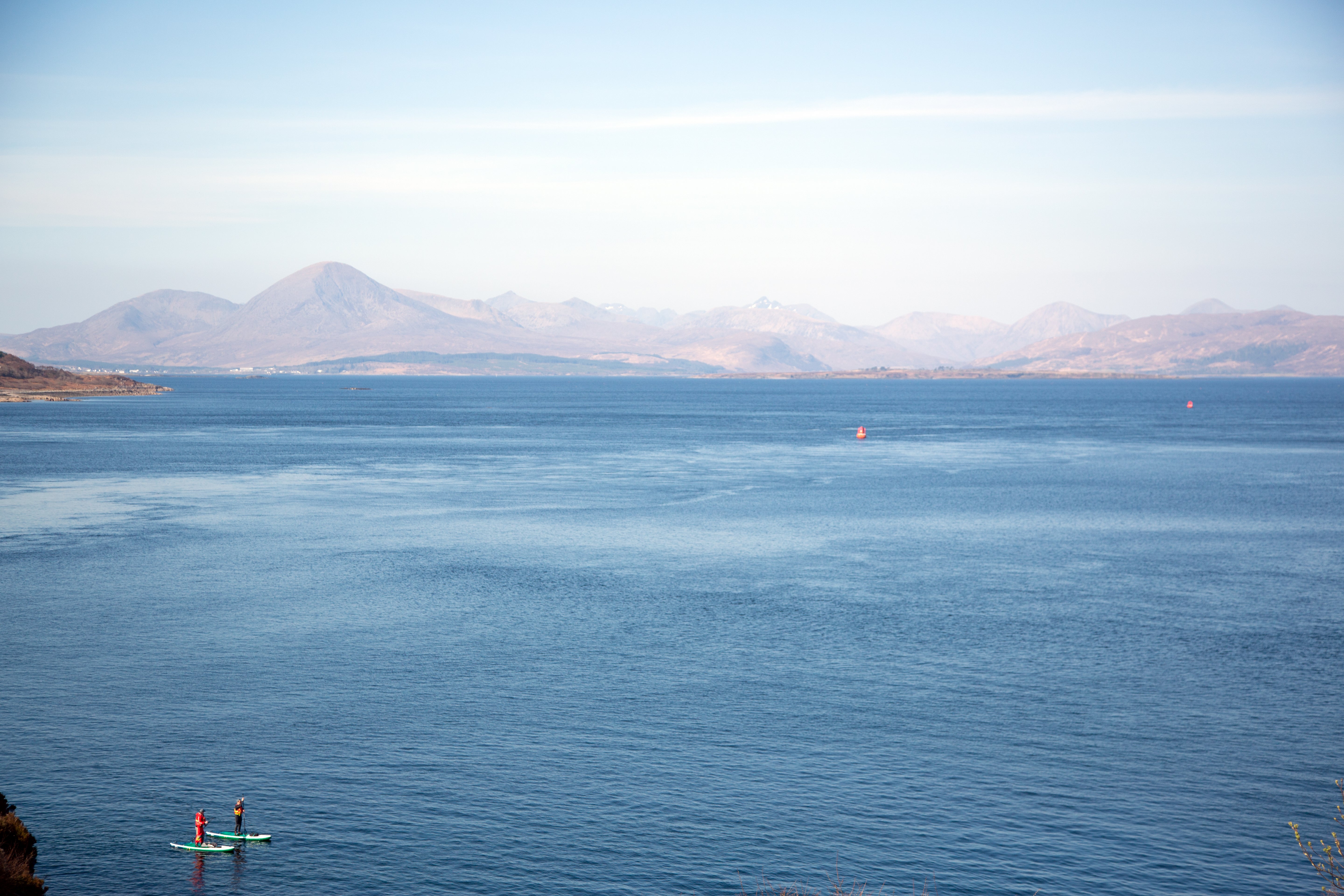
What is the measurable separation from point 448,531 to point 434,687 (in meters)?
46.4

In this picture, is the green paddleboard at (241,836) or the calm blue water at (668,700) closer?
the green paddleboard at (241,836)

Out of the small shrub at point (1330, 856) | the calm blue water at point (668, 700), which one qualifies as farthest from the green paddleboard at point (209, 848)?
the small shrub at point (1330, 856)

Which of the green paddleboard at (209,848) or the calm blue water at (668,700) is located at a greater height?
the calm blue water at (668,700)

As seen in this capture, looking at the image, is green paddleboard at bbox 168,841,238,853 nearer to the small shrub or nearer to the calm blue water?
the calm blue water

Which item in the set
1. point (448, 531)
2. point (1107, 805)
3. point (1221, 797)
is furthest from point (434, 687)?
point (448, 531)

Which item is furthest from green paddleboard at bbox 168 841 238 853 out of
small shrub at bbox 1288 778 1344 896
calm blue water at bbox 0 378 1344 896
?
small shrub at bbox 1288 778 1344 896

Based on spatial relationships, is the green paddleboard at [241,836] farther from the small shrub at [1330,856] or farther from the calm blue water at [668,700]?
the small shrub at [1330,856]

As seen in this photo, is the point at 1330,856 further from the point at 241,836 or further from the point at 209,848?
the point at 209,848

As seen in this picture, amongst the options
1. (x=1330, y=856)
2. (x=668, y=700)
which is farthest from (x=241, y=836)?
(x=1330, y=856)

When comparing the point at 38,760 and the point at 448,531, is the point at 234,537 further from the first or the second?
the point at 38,760

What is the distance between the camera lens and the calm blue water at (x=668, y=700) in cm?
4131

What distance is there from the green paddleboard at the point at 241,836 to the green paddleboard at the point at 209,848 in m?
0.28

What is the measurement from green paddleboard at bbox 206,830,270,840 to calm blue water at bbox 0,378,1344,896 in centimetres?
51

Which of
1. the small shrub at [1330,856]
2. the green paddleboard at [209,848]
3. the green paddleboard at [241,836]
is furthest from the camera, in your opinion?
the green paddleboard at [241,836]
